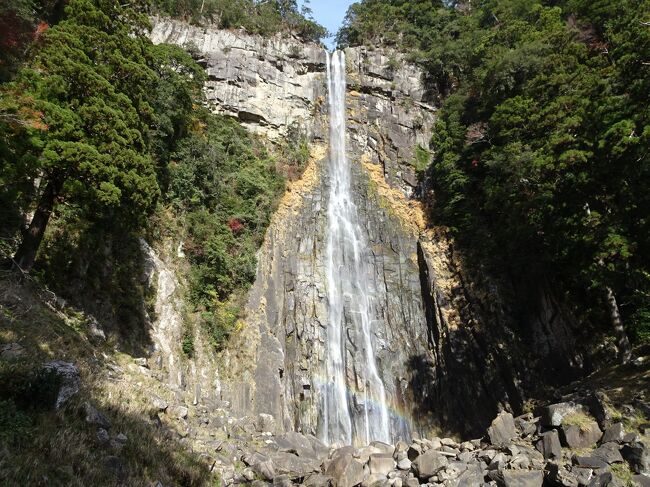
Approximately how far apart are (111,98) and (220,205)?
9.76 meters

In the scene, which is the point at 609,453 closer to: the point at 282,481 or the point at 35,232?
the point at 282,481

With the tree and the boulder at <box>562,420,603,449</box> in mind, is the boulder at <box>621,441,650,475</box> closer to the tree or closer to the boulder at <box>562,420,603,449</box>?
the boulder at <box>562,420,603,449</box>

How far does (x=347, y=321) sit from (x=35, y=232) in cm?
1480

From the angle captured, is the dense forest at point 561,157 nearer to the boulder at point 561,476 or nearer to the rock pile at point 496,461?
the rock pile at point 496,461

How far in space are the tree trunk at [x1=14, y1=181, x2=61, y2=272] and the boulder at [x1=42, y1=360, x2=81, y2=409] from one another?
5.81 m

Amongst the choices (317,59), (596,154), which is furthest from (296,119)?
(596,154)

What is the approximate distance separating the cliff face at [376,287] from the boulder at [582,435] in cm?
697

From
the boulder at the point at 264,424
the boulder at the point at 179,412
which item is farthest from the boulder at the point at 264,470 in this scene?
the boulder at the point at 264,424

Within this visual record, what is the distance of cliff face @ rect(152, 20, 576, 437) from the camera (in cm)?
1777

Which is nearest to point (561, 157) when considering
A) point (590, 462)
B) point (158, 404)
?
point (590, 462)

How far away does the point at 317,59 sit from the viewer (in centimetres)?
3353

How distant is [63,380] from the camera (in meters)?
6.10

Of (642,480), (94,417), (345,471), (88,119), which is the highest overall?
(88,119)

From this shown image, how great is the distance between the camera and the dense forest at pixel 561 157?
12.7 m
